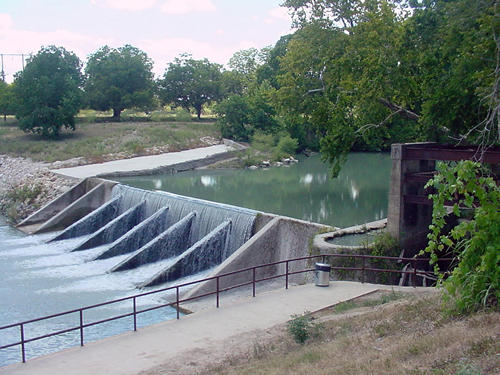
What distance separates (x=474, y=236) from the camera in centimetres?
736

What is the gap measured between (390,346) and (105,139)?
137 feet

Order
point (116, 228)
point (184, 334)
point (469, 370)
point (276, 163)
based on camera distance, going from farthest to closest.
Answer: point (276, 163) → point (116, 228) → point (184, 334) → point (469, 370)

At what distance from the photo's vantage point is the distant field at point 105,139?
135 ft

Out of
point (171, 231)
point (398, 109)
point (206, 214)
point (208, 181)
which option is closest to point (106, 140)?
point (208, 181)

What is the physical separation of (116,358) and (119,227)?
574 inches

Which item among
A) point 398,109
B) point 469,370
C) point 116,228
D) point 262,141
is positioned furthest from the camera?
point 262,141

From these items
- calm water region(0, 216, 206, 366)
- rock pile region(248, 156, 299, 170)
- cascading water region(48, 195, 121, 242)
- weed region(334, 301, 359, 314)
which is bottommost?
calm water region(0, 216, 206, 366)

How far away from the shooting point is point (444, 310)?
307 inches

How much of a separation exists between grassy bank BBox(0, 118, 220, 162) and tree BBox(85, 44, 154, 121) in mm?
3468

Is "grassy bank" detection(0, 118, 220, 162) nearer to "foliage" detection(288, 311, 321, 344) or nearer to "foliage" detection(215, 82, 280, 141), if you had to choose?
"foliage" detection(215, 82, 280, 141)

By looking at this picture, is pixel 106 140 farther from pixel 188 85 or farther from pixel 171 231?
pixel 171 231

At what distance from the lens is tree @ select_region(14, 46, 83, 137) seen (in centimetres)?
4322

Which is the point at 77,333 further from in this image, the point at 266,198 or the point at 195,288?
the point at 266,198

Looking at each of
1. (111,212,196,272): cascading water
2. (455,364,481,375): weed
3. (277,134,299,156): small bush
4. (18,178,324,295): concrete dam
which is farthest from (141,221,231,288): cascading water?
(277,134,299,156): small bush
